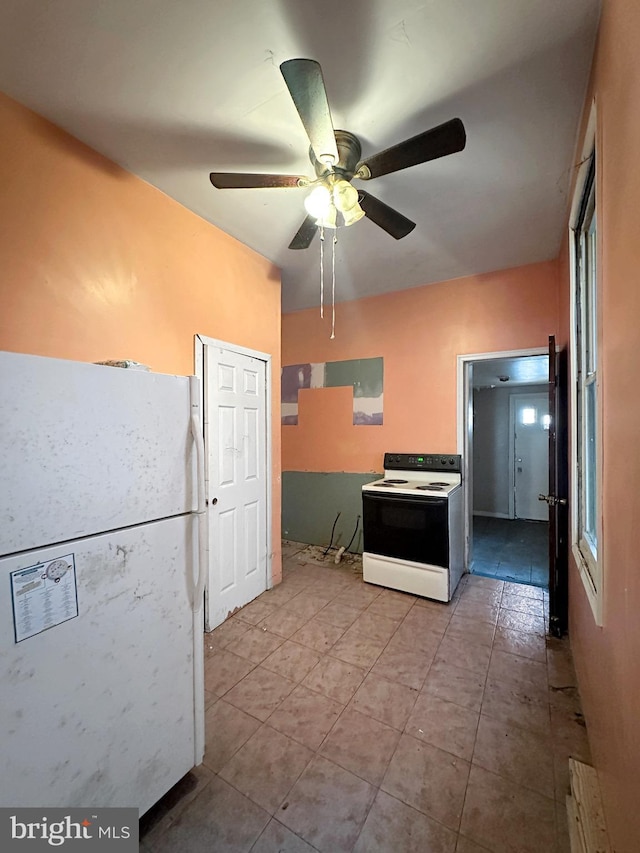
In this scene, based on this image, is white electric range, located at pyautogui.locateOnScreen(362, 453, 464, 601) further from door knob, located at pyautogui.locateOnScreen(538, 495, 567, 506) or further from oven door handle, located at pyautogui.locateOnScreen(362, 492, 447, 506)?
door knob, located at pyautogui.locateOnScreen(538, 495, 567, 506)

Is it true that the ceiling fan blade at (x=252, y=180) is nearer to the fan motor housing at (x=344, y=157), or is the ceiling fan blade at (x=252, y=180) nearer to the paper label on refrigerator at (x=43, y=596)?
the fan motor housing at (x=344, y=157)

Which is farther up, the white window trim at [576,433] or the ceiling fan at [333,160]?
the ceiling fan at [333,160]

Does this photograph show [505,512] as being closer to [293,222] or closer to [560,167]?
[560,167]

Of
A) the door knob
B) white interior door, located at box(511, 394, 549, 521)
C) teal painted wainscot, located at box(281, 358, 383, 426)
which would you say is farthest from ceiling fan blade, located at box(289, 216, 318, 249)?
white interior door, located at box(511, 394, 549, 521)

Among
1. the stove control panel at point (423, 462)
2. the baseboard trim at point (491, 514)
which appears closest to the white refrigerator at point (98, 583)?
the stove control panel at point (423, 462)

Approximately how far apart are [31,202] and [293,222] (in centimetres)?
141

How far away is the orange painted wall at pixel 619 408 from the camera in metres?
0.80

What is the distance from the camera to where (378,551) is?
2898mm

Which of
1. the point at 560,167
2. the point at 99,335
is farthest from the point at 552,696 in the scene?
the point at 99,335

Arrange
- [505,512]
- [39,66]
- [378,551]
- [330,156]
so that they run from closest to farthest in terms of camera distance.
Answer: [39,66]
[330,156]
[378,551]
[505,512]

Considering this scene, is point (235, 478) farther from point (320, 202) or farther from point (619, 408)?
point (619, 408)

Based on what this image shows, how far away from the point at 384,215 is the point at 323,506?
9.44 ft

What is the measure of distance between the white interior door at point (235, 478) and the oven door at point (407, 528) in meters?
0.91

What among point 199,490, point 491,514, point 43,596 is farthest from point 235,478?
point 491,514
